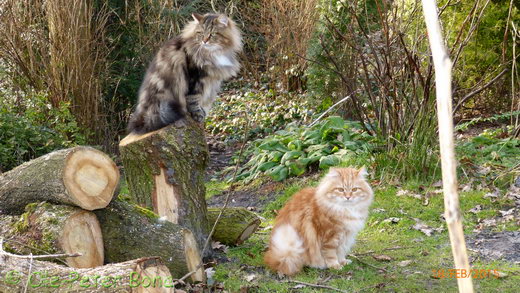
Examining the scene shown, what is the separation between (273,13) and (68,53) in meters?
4.84

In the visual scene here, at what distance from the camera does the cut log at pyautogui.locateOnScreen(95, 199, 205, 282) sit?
3855mm

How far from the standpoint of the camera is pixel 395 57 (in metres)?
6.71

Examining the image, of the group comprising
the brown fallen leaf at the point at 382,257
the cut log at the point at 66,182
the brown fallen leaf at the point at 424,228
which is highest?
the cut log at the point at 66,182

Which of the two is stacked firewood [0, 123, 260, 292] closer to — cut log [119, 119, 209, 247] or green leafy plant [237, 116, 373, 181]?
cut log [119, 119, 209, 247]

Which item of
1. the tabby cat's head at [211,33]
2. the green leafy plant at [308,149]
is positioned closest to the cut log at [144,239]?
the tabby cat's head at [211,33]

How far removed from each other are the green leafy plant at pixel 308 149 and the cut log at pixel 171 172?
272cm

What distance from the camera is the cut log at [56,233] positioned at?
352 centimetres

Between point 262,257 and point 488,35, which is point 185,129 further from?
point 488,35

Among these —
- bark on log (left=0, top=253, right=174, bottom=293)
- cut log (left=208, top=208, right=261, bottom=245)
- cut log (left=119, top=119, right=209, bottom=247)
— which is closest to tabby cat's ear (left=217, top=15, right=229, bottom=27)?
cut log (left=119, top=119, right=209, bottom=247)

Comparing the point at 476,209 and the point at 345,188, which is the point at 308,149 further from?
the point at 345,188

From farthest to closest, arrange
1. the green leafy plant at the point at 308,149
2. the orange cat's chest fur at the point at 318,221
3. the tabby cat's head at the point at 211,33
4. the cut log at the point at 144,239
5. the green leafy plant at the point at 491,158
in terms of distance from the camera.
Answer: the green leafy plant at the point at 308,149 < the green leafy plant at the point at 491,158 < the tabby cat's head at the point at 211,33 < the orange cat's chest fur at the point at 318,221 < the cut log at the point at 144,239

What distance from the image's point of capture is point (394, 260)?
14.6ft

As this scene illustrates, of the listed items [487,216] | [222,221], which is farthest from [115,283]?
[487,216]

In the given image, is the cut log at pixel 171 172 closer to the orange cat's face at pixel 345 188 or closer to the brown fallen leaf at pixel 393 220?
the orange cat's face at pixel 345 188
